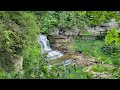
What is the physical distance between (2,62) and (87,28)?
8.45 metres

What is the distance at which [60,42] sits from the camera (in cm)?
1152

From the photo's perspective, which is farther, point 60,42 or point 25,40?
point 60,42

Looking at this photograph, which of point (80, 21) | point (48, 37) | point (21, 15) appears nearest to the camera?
point (21, 15)

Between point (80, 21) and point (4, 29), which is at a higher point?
point (80, 21)

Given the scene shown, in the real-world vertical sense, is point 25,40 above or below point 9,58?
above

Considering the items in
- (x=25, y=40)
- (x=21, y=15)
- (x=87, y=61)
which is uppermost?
(x=21, y=15)

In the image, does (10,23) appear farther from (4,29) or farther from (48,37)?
(48,37)

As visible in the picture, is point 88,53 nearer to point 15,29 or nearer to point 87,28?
point 87,28
